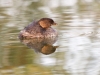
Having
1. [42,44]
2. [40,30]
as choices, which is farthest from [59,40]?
[40,30]

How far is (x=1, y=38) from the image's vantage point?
10109 millimetres

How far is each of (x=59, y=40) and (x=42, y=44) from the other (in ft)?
1.16

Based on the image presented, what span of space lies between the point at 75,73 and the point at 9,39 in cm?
272

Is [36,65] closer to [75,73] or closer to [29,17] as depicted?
[75,73]

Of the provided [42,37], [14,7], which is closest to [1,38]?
[42,37]

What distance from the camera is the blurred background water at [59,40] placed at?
793cm

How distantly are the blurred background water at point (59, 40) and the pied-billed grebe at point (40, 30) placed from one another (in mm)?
180

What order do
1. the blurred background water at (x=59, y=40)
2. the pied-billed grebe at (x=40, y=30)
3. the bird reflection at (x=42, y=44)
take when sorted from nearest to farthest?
the blurred background water at (x=59, y=40) < the bird reflection at (x=42, y=44) < the pied-billed grebe at (x=40, y=30)

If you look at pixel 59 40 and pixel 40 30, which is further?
pixel 40 30

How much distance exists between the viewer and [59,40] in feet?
32.9

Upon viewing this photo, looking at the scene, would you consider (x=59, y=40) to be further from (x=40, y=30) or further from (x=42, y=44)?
(x=40, y=30)

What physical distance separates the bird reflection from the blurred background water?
0.40 ft

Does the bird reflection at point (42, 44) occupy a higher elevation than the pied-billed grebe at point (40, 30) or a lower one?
lower

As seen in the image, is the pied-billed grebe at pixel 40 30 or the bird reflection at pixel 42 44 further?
the pied-billed grebe at pixel 40 30
